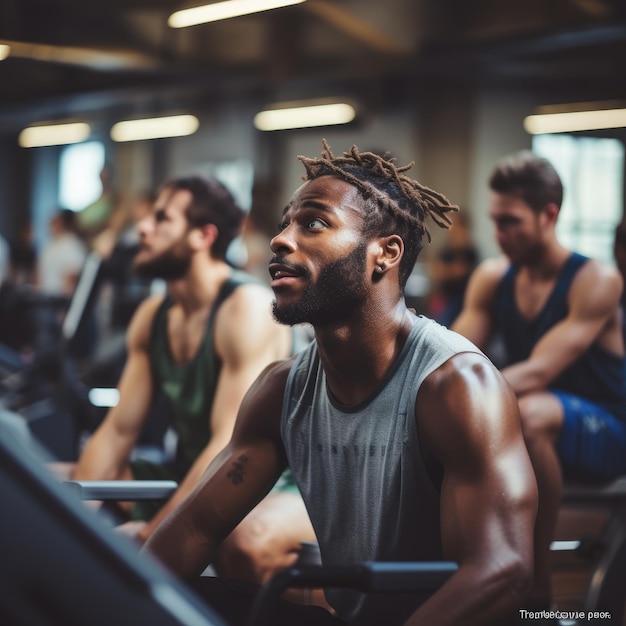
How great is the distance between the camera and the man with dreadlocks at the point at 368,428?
62.4 inches

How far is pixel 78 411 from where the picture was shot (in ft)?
14.5

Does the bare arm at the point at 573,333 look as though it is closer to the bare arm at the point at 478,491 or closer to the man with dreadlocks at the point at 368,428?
the man with dreadlocks at the point at 368,428

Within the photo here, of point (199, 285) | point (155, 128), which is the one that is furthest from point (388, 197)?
point (155, 128)

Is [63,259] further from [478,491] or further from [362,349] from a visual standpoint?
[478,491]

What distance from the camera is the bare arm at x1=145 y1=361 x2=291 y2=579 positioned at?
1904 millimetres

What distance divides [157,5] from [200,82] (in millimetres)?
4191

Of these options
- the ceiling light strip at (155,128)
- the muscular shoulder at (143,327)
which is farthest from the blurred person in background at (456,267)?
the ceiling light strip at (155,128)

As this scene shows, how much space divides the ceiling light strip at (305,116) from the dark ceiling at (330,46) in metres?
0.20

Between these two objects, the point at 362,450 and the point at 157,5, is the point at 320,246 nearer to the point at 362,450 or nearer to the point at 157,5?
the point at 362,450

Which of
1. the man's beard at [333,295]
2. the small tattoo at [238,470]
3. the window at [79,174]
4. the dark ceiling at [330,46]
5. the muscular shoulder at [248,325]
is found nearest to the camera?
the man's beard at [333,295]

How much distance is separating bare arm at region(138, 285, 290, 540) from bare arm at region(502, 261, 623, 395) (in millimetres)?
752

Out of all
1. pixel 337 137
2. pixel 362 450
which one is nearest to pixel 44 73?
pixel 337 137

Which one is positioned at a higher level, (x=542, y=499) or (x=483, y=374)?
(x=483, y=374)

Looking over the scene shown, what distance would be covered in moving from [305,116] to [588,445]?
32.9ft
